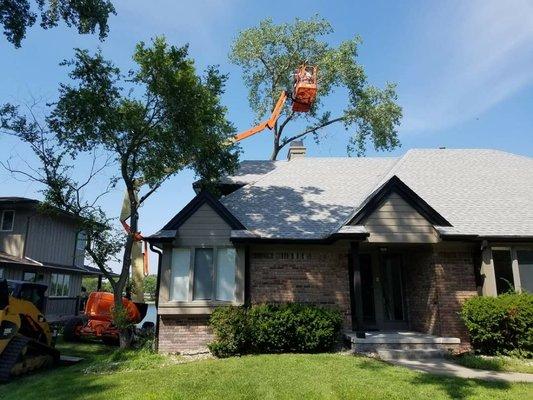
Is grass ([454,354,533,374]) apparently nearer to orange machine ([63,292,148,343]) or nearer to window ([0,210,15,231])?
orange machine ([63,292,148,343])

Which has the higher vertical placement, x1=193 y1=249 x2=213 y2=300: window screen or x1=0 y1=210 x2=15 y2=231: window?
x1=0 y1=210 x2=15 y2=231: window

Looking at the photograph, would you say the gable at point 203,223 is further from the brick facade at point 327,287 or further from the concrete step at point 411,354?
the concrete step at point 411,354

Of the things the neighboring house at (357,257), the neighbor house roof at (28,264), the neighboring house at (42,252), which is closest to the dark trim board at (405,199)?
the neighboring house at (357,257)

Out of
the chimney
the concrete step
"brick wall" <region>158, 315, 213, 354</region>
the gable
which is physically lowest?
the concrete step

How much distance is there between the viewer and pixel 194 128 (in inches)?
531

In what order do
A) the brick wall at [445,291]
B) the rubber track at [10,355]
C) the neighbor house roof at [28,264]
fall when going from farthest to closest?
the neighbor house roof at [28,264]
the brick wall at [445,291]
the rubber track at [10,355]

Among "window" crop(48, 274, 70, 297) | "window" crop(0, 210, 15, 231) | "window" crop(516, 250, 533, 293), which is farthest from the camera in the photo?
"window" crop(48, 274, 70, 297)

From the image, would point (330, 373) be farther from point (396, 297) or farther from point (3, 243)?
point (3, 243)

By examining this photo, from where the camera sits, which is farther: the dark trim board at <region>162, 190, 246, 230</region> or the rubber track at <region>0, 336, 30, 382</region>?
the dark trim board at <region>162, 190, 246, 230</region>

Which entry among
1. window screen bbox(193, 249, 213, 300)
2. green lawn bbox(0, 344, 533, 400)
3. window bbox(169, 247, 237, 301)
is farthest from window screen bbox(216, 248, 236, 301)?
green lawn bbox(0, 344, 533, 400)

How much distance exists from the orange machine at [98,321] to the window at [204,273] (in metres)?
4.13

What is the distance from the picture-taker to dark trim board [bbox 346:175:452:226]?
12.1m

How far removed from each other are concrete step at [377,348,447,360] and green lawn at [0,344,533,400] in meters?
1.10

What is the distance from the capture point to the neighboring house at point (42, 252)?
930 inches
